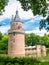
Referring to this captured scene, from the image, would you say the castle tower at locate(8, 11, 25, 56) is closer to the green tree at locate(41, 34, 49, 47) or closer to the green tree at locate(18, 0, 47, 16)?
the green tree at locate(41, 34, 49, 47)

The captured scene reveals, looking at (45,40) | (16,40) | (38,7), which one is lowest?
(45,40)

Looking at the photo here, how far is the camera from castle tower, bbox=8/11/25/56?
1555 inches

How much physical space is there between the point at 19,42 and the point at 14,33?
7.42ft

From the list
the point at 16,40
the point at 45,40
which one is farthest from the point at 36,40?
the point at 16,40

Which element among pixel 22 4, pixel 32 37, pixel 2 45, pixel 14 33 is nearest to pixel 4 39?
pixel 2 45

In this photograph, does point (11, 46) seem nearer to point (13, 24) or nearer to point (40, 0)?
point (13, 24)

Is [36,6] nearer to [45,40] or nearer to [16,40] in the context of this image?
[16,40]

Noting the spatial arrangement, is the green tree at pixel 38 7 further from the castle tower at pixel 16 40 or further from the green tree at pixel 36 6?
the castle tower at pixel 16 40

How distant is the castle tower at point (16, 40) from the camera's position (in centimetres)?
3950

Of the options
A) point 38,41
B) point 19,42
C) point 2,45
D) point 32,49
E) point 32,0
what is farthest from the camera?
point 38,41

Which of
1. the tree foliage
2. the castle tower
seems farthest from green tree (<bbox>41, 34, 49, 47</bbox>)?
the castle tower

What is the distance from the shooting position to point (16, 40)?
4016 cm

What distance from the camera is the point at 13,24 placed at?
139ft

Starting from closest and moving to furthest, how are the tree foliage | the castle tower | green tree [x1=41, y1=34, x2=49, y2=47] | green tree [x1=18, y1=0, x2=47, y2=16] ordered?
green tree [x1=18, y1=0, x2=47, y2=16] < the castle tower < the tree foliage < green tree [x1=41, y1=34, x2=49, y2=47]
